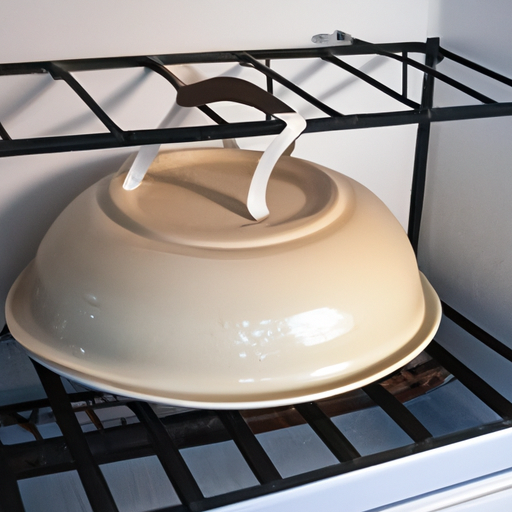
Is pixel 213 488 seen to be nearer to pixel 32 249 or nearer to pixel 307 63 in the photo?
pixel 32 249

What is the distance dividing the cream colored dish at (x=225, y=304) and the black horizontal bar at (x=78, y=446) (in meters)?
0.08

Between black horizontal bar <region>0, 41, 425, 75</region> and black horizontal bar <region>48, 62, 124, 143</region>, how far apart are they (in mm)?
19

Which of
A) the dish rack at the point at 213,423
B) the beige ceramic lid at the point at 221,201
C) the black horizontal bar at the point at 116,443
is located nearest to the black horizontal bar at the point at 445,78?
the dish rack at the point at 213,423

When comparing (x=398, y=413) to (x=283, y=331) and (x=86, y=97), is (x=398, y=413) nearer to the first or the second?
(x=283, y=331)

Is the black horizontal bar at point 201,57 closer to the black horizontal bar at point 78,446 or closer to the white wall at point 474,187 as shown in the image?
the white wall at point 474,187

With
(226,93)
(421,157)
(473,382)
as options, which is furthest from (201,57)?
(473,382)

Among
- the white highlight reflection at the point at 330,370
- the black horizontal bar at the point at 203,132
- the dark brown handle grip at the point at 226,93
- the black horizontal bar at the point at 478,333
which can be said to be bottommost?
the black horizontal bar at the point at 478,333

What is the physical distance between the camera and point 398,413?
0.49 metres

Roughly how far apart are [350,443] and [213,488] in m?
0.11

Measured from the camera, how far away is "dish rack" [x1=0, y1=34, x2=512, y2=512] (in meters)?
0.42

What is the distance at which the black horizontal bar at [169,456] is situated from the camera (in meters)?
0.43

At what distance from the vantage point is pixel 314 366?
401 millimetres

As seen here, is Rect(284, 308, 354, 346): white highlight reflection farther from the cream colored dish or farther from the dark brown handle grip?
the dark brown handle grip

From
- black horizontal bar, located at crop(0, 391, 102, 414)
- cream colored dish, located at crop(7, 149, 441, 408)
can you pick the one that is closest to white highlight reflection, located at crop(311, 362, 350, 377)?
cream colored dish, located at crop(7, 149, 441, 408)
